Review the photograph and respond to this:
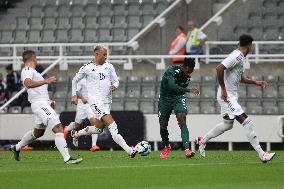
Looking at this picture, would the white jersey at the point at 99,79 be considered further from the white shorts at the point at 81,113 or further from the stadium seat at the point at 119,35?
the stadium seat at the point at 119,35

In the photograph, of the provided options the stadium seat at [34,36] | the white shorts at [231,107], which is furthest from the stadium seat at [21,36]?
the white shorts at [231,107]

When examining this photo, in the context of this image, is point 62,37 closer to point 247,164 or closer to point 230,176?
point 247,164

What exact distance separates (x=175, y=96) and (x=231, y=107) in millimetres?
2229

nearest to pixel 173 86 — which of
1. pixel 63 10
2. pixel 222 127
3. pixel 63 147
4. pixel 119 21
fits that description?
pixel 222 127

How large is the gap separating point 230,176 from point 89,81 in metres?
6.03

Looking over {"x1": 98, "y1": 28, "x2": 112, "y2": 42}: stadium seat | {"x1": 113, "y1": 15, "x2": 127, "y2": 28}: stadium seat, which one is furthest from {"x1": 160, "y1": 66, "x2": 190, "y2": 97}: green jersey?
{"x1": 113, "y1": 15, "x2": 127, "y2": 28}: stadium seat

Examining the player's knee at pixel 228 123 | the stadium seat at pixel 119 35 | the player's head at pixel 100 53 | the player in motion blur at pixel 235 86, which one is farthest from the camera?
the stadium seat at pixel 119 35

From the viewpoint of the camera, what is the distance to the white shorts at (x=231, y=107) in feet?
65.7

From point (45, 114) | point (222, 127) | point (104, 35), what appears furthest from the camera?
point (104, 35)

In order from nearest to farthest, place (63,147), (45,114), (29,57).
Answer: (63,147)
(29,57)
(45,114)

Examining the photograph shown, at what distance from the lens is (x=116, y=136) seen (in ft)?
66.9

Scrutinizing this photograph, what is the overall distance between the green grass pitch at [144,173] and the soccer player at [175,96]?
78cm

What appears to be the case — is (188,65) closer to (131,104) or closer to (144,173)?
(144,173)

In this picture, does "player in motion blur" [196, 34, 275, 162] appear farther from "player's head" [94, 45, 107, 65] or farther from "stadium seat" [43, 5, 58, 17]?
"stadium seat" [43, 5, 58, 17]
